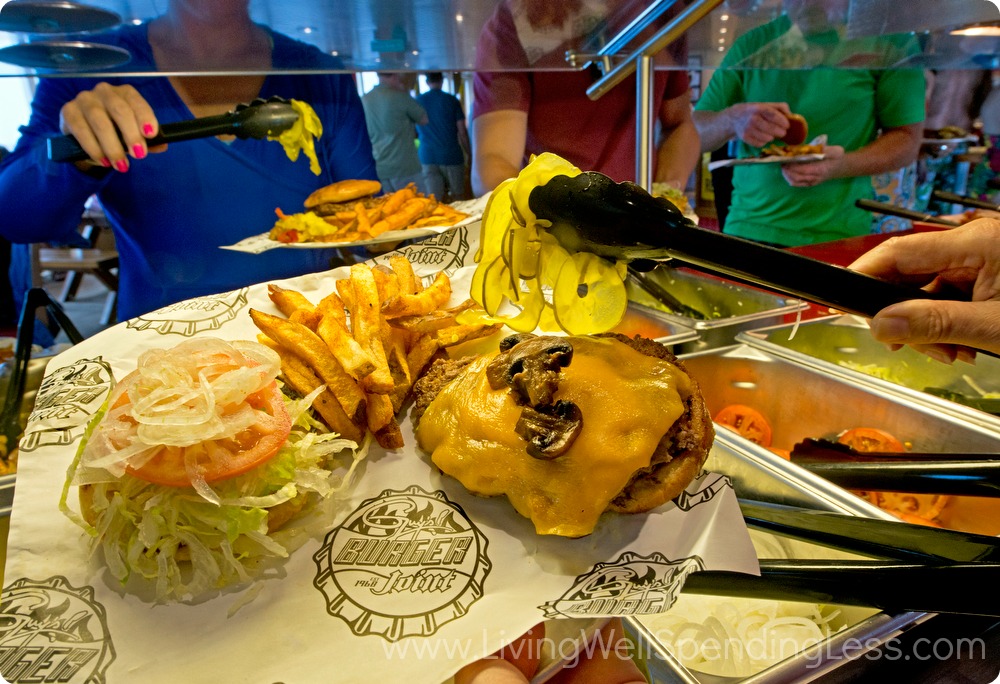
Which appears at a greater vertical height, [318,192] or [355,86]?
[355,86]

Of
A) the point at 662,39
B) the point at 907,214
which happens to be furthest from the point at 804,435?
the point at 907,214

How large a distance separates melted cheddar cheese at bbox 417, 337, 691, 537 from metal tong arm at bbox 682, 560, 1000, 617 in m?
0.28

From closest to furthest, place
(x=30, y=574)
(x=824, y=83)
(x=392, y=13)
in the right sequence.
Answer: (x=30, y=574) → (x=392, y=13) → (x=824, y=83)

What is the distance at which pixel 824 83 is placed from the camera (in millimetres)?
4848

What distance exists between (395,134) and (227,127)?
3454 millimetres

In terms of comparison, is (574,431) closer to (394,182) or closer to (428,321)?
(428,321)

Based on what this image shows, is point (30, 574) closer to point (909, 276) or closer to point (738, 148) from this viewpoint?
point (909, 276)

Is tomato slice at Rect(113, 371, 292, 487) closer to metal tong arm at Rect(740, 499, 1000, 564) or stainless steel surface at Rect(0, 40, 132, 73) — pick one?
metal tong arm at Rect(740, 499, 1000, 564)

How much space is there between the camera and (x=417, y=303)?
192 cm

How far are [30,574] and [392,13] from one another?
222cm

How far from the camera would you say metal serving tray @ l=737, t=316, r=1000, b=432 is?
113 inches

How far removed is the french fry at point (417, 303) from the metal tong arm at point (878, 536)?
3.79ft

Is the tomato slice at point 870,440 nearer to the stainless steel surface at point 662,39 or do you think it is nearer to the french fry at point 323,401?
the stainless steel surface at point 662,39

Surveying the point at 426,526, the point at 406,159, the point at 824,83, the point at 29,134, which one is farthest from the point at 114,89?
the point at 824,83
